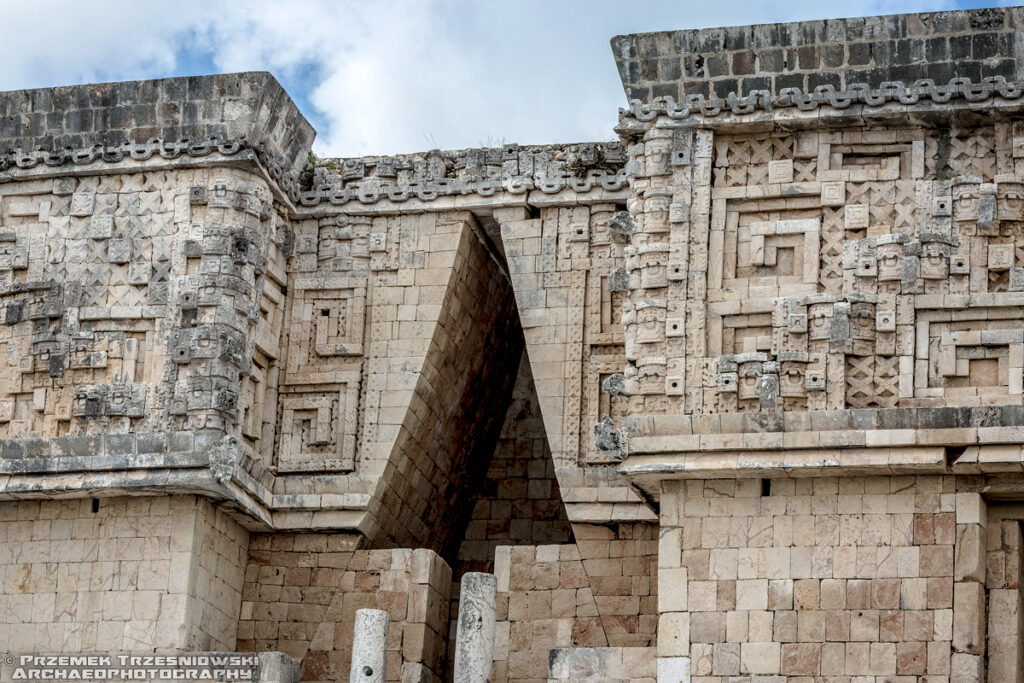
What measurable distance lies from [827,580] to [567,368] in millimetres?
3809

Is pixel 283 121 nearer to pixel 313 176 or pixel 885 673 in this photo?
pixel 313 176

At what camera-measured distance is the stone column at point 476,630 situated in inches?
706

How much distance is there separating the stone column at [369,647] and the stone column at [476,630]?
2.16ft

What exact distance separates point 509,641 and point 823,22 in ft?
20.5

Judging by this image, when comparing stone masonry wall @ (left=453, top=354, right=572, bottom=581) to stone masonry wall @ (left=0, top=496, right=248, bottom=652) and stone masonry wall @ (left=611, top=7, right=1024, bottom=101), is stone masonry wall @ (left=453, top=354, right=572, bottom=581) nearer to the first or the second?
stone masonry wall @ (left=0, top=496, right=248, bottom=652)

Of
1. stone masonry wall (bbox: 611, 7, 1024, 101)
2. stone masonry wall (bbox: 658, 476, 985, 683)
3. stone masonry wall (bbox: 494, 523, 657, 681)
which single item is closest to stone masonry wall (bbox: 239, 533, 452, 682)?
stone masonry wall (bbox: 494, 523, 657, 681)

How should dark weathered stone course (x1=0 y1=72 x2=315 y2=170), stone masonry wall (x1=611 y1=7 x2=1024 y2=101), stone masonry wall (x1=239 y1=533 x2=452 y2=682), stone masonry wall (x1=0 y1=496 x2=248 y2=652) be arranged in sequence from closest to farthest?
1. stone masonry wall (x1=611 y1=7 x2=1024 y2=101)
2. stone masonry wall (x1=0 y1=496 x2=248 y2=652)
3. stone masonry wall (x1=239 y1=533 x2=452 y2=682)
4. dark weathered stone course (x1=0 y1=72 x2=315 y2=170)

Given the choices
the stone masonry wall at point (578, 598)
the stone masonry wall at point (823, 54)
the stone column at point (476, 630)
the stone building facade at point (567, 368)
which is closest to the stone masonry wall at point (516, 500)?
the stone building facade at point (567, 368)

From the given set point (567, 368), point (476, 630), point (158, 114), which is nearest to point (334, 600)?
point (476, 630)

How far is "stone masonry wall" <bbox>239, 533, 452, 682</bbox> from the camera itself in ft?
63.5

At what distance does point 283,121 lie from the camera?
66.7 feet

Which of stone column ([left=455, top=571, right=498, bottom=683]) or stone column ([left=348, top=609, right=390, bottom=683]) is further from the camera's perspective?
stone column ([left=348, top=609, right=390, bottom=683])

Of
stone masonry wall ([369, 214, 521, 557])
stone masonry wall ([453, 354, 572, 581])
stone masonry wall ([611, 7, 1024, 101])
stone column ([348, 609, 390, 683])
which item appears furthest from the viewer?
stone masonry wall ([453, 354, 572, 581])

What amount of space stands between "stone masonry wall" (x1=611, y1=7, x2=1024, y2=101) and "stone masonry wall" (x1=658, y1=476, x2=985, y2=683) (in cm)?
366
